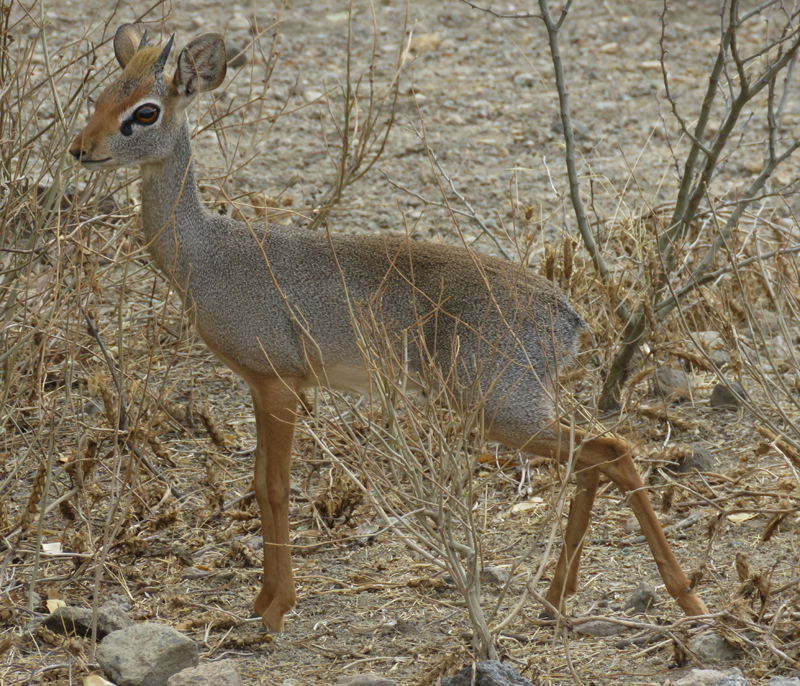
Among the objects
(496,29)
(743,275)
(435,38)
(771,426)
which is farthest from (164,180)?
(496,29)

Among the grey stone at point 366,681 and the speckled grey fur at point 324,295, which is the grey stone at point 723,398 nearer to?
the speckled grey fur at point 324,295

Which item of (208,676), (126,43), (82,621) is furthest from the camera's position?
(126,43)

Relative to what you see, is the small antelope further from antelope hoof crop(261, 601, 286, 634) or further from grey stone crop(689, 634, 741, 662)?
grey stone crop(689, 634, 741, 662)

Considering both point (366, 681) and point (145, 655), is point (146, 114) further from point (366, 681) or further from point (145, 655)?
point (366, 681)

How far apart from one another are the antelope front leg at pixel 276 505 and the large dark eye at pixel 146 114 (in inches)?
43.8

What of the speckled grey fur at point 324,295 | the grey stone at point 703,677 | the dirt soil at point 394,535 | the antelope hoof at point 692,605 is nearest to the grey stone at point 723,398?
the dirt soil at point 394,535

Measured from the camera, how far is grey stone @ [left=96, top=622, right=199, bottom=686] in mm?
3395

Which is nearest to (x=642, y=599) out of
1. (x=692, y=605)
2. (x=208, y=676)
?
(x=692, y=605)

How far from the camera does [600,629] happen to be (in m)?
3.84

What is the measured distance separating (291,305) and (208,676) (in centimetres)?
148

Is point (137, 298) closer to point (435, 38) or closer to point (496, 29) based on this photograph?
point (435, 38)

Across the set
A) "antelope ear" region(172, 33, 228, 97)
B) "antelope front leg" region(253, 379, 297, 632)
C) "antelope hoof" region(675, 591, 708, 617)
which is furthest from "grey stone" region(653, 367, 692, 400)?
"antelope ear" region(172, 33, 228, 97)

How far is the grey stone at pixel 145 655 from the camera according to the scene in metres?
3.39

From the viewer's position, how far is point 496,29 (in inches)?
443
